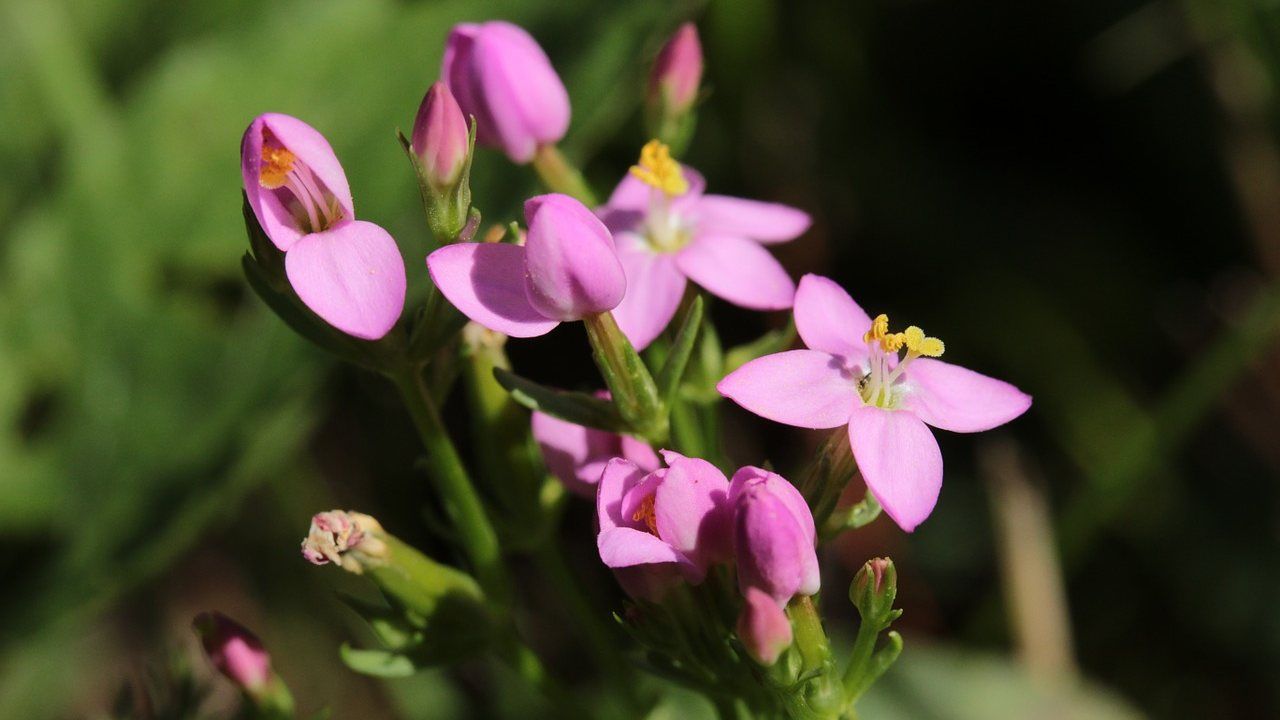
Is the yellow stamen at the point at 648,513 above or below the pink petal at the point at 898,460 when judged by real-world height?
below

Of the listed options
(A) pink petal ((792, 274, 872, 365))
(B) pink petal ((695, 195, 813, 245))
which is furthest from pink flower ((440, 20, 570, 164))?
(A) pink petal ((792, 274, 872, 365))

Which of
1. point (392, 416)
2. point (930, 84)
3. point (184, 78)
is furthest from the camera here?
point (930, 84)

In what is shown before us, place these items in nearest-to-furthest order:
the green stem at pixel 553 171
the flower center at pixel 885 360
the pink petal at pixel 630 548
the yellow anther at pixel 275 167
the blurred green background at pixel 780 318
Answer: the pink petal at pixel 630 548
the yellow anther at pixel 275 167
the flower center at pixel 885 360
the green stem at pixel 553 171
the blurred green background at pixel 780 318

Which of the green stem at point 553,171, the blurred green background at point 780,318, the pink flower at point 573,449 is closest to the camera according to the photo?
the pink flower at point 573,449

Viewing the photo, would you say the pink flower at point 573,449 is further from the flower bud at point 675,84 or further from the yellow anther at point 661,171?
the flower bud at point 675,84

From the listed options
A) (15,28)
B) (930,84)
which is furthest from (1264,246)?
(15,28)

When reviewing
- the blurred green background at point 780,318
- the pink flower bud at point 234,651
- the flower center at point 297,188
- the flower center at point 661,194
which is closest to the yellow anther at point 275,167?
the flower center at point 297,188

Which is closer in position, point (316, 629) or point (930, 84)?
point (316, 629)

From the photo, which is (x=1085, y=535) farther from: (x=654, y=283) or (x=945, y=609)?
(x=654, y=283)
